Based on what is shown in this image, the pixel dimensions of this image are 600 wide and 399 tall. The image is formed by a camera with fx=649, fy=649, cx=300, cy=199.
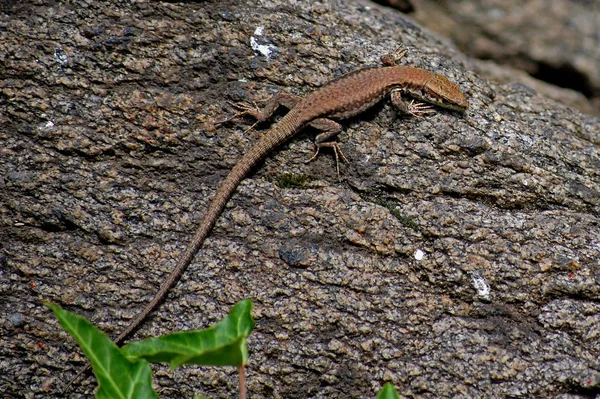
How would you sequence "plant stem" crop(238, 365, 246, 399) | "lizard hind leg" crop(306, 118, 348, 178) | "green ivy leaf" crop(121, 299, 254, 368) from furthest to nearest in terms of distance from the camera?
1. "lizard hind leg" crop(306, 118, 348, 178)
2. "plant stem" crop(238, 365, 246, 399)
3. "green ivy leaf" crop(121, 299, 254, 368)

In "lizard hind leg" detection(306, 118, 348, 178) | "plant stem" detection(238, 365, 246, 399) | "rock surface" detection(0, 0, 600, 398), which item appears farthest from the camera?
"lizard hind leg" detection(306, 118, 348, 178)

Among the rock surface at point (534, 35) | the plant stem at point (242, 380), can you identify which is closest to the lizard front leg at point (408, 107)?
the plant stem at point (242, 380)

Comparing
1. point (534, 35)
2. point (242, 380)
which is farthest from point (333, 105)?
point (534, 35)

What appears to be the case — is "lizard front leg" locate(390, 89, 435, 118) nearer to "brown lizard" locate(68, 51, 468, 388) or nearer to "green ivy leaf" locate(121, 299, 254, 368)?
"brown lizard" locate(68, 51, 468, 388)

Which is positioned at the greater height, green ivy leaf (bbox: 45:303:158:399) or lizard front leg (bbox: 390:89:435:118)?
lizard front leg (bbox: 390:89:435:118)

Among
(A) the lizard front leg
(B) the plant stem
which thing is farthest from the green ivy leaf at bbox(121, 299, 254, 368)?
(A) the lizard front leg

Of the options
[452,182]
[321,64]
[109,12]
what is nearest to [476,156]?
[452,182]
